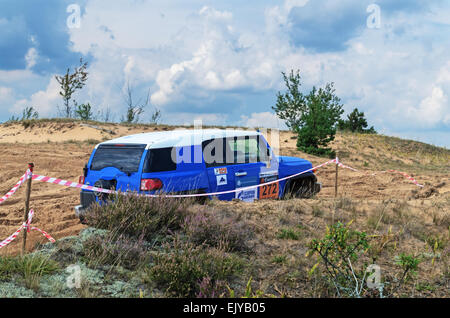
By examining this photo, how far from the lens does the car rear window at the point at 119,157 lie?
7.71m

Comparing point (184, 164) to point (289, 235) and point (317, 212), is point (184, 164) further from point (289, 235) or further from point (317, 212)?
point (317, 212)

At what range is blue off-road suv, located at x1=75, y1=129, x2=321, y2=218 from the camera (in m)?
7.66

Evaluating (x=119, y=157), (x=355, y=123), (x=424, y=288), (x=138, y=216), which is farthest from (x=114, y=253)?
(x=355, y=123)

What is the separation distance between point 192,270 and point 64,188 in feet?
35.3

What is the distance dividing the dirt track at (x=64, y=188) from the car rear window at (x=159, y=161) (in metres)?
2.03

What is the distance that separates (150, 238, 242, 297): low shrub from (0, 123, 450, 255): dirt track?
7.74 feet

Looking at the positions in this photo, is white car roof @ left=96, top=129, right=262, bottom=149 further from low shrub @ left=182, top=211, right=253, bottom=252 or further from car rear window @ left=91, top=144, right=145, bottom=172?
low shrub @ left=182, top=211, right=253, bottom=252

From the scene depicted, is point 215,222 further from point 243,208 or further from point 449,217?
point 449,217

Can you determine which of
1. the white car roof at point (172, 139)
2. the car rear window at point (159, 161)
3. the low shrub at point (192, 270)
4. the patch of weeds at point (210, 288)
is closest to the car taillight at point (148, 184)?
the car rear window at point (159, 161)

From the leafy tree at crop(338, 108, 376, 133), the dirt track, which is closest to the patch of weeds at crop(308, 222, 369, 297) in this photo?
the dirt track

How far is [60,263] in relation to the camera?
18.0 ft

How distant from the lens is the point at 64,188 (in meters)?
14.8

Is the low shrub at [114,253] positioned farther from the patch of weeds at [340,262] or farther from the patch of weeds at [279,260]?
the patch of weeds at [340,262]

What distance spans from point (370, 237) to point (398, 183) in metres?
12.7
